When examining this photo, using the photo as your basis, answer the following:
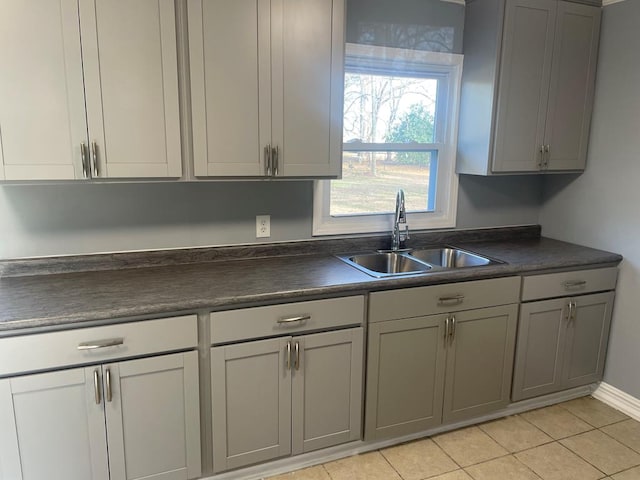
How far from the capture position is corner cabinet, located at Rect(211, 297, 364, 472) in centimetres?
201

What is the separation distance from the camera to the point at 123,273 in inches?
88.7

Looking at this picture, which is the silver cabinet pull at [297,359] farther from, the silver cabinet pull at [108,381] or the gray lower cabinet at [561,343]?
the gray lower cabinet at [561,343]

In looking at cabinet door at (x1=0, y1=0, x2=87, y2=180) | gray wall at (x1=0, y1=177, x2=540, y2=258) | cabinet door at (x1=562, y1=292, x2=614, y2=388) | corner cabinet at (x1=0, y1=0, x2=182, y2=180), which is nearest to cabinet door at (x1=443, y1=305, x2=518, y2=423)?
cabinet door at (x1=562, y1=292, x2=614, y2=388)

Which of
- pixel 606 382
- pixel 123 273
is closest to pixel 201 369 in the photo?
pixel 123 273

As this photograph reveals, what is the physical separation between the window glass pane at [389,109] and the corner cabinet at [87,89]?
3.52 feet

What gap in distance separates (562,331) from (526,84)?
140 cm

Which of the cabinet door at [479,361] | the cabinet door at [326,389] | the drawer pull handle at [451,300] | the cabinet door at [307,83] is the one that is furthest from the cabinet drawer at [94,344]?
the cabinet door at [479,361]

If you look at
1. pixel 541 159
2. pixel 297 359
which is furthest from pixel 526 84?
pixel 297 359

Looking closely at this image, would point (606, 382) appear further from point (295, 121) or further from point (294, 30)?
point (294, 30)

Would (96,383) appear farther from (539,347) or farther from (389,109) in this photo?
(539,347)

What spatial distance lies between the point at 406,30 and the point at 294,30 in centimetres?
87

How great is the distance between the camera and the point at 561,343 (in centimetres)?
274

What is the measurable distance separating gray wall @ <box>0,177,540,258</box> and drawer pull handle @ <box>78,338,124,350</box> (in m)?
0.65

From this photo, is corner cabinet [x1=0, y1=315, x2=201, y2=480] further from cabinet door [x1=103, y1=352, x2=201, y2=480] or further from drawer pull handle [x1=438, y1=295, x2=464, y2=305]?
drawer pull handle [x1=438, y1=295, x2=464, y2=305]
